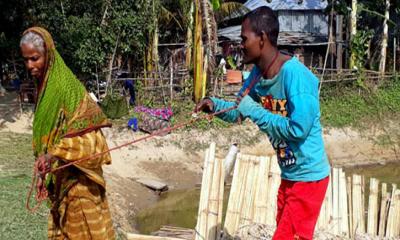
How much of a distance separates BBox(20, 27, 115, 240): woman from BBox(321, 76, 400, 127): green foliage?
1025cm

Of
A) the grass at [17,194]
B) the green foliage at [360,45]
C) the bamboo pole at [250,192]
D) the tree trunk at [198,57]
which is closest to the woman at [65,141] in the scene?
the bamboo pole at [250,192]

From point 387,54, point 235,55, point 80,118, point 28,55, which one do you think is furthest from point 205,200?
point 235,55

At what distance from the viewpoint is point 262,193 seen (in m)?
4.74

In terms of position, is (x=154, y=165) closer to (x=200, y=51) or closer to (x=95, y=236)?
(x=200, y=51)

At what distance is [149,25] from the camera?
46.3 feet

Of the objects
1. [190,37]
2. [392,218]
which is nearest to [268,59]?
[392,218]

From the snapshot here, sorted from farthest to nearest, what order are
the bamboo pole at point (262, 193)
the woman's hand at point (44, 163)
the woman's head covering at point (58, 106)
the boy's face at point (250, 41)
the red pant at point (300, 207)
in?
1. the bamboo pole at point (262, 193)
2. the woman's head covering at point (58, 106)
3. the woman's hand at point (44, 163)
4. the red pant at point (300, 207)
5. the boy's face at point (250, 41)

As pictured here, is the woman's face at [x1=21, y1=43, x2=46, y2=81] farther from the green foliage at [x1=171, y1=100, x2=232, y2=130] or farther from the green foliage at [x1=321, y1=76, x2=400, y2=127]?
the green foliage at [x1=321, y1=76, x2=400, y2=127]

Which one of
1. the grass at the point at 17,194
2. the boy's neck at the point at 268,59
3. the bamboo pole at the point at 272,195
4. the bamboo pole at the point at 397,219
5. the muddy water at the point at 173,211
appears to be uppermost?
the boy's neck at the point at 268,59

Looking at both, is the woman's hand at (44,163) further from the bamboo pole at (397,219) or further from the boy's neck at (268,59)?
the bamboo pole at (397,219)

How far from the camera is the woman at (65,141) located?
2951 mm

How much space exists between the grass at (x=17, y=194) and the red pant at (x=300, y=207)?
3.08 meters

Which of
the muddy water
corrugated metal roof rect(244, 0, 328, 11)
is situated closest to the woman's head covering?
the muddy water

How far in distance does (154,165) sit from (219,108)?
7980mm
